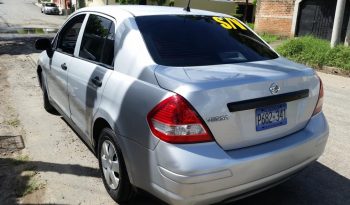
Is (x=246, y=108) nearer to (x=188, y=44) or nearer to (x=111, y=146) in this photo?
(x=188, y=44)

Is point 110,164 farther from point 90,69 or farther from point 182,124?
point 182,124

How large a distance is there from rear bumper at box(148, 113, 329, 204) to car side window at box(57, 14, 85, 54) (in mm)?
2395

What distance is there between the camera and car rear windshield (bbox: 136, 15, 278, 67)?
334 cm

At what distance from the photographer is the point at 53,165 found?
440 cm

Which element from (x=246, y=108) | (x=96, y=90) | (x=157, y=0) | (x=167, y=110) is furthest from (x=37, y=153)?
(x=157, y=0)

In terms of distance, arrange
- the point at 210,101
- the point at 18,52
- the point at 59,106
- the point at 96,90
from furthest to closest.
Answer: the point at 18,52 < the point at 59,106 < the point at 96,90 < the point at 210,101

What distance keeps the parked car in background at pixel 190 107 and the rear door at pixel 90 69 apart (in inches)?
0.5

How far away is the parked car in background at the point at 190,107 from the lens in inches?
107

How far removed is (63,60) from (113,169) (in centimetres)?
181

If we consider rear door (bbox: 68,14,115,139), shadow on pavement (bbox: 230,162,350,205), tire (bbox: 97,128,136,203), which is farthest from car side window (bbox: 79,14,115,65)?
shadow on pavement (bbox: 230,162,350,205)

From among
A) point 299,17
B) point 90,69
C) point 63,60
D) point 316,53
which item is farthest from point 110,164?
point 299,17

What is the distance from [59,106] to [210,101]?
9.86 ft

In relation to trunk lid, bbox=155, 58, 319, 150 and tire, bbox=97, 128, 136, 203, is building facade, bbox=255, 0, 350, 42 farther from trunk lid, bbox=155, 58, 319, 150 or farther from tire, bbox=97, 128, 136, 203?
tire, bbox=97, 128, 136, 203

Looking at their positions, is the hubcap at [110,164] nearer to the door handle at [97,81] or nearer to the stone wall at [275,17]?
the door handle at [97,81]
